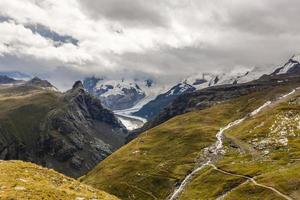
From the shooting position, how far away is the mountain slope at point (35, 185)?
3911cm

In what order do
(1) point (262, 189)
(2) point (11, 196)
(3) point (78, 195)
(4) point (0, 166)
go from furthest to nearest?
1. (1) point (262, 189)
2. (4) point (0, 166)
3. (3) point (78, 195)
4. (2) point (11, 196)

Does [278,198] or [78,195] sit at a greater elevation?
[78,195]

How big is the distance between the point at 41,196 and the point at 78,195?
4.26m

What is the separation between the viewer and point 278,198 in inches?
6447

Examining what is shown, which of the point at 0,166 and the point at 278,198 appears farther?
the point at 278,198

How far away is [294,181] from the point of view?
173 meters

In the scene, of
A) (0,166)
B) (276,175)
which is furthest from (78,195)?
A: (276,175)

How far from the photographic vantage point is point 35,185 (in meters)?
42.0

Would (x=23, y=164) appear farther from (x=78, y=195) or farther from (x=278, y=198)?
(x=278, y=198)

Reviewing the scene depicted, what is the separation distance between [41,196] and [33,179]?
750 cm

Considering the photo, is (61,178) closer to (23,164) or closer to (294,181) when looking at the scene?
(23,164)

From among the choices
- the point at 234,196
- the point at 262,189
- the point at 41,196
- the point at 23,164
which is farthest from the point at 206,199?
the point at 41,196

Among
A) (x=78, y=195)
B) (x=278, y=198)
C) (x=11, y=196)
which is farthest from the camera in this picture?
(x=278, y=198)

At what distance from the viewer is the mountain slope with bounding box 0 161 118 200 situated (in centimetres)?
3911
